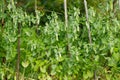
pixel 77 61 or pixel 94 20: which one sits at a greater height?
pixel 94 20

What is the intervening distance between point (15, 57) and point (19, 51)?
0.46 feet

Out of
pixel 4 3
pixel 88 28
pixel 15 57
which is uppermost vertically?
pixel 4 3

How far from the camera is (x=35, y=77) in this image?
2955mm

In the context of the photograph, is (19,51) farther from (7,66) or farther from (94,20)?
(94,20)

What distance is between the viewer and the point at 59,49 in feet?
9.35

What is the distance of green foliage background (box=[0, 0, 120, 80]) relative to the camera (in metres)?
2.88

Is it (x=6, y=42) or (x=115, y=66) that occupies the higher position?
(x=6, y=42)

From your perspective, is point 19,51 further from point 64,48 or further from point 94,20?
point 94,20

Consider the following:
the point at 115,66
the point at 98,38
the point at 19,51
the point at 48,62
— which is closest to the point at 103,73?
the point at 115,66

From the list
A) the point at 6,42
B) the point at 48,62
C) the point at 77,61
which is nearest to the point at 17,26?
the point at 6,42

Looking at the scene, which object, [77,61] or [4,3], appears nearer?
[77,61]

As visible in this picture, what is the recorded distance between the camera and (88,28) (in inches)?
117

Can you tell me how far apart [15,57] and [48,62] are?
31 cm

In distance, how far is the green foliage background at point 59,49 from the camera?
2.88 meters
